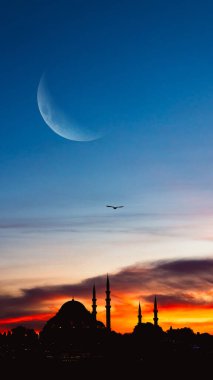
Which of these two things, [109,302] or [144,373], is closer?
[144,373]

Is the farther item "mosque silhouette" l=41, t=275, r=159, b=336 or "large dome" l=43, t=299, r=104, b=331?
"large dome" l=43, t=299, r=104, b=331

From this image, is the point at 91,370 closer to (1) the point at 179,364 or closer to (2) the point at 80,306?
(1) the point at 179,364

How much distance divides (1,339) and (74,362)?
5493cm

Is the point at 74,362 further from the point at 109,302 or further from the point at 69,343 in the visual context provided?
the point at 69,343

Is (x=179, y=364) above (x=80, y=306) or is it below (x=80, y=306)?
below

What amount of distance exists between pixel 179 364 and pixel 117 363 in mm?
8549

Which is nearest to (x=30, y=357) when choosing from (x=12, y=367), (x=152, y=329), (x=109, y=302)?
(x=12, y=367)

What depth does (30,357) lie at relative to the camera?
75000 mm

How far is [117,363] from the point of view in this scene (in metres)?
67.8

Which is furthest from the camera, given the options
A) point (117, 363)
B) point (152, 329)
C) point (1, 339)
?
point (1, 339)

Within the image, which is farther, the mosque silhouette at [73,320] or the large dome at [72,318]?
the large dome at [72,318]

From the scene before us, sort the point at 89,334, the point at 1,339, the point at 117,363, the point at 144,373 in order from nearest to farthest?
1. the point at 144,373
2. the point at 117,363
3. the point at 89,334
4. the point at 1,339

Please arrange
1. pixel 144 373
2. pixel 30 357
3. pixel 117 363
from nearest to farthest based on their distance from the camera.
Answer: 1. pixel 144 373
2. pixel 117 363
3. pixel 30 357

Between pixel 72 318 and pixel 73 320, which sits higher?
pixel 72 318
